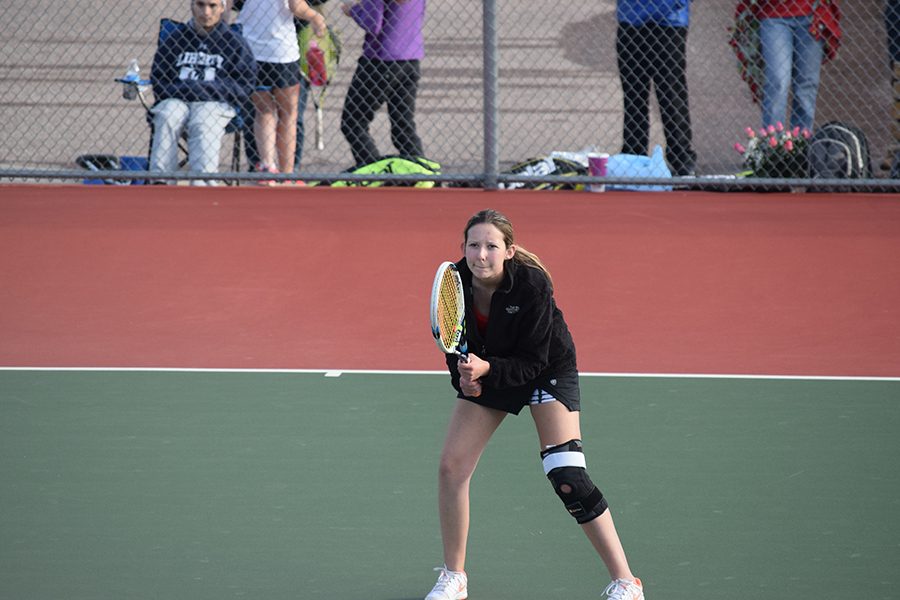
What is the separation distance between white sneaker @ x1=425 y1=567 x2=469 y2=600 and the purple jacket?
7.23 meters

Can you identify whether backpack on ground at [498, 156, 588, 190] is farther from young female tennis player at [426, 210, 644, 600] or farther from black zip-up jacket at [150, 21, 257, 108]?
young female tennis player at [426, 210, 644, 600]

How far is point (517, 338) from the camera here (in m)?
4.14

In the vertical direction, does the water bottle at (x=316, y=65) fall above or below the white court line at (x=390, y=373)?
above

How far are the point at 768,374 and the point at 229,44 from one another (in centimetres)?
544

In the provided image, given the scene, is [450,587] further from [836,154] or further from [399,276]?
[836,154]

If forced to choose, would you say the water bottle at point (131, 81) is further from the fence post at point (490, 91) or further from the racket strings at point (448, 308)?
the racket strings at point (448, 308)

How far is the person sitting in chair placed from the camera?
34.9 feet

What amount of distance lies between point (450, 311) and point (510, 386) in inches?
11.9

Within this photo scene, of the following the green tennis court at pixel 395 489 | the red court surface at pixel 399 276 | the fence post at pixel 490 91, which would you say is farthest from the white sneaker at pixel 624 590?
the fence post at pixel 490 91

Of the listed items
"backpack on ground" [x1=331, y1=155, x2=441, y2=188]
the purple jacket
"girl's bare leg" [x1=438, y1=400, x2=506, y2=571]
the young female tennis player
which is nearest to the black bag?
"backpack on ground" [x1=331, y1=155, x2=441, y2=188]

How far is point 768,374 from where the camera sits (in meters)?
7.07

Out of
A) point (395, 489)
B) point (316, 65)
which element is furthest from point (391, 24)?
point (395, 489)

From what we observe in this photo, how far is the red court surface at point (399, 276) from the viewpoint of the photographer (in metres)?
7.51

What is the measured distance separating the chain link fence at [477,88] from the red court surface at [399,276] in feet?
7.64
